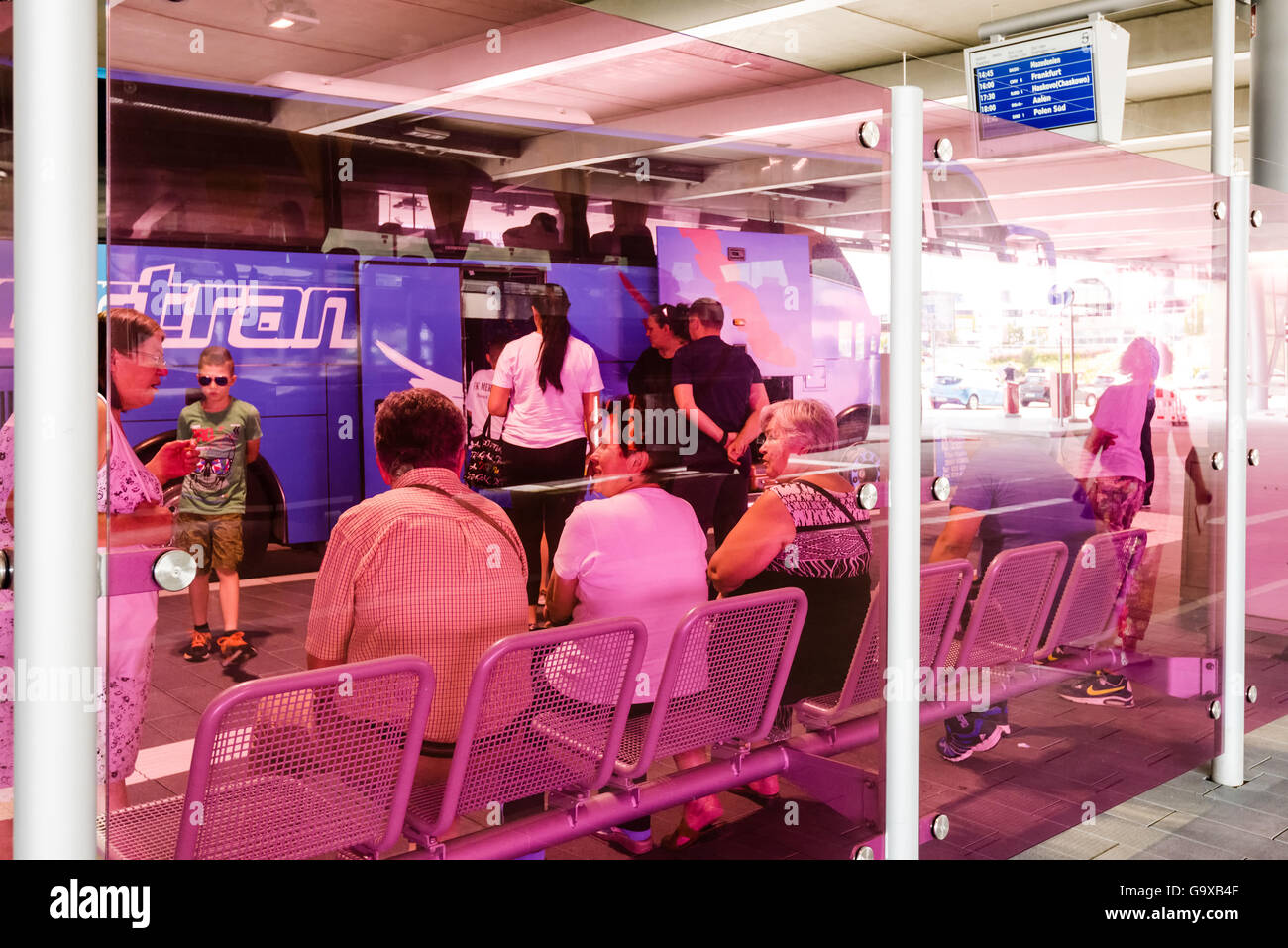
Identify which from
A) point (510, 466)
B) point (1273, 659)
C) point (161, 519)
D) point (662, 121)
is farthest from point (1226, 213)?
point (161, 519)

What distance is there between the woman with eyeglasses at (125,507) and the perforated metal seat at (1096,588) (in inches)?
98.2

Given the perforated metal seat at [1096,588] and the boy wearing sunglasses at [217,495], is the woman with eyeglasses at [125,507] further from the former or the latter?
the perforated metal seat at [1096,588]

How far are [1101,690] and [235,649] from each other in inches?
104

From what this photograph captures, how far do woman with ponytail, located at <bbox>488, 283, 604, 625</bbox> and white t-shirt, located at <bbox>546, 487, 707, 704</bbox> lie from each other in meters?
0.07

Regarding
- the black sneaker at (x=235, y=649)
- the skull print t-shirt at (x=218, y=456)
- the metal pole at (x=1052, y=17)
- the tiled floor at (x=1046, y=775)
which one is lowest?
the tiled floor at (x=1046, y=775)

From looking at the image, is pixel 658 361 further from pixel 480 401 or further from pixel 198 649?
pixel 198 649

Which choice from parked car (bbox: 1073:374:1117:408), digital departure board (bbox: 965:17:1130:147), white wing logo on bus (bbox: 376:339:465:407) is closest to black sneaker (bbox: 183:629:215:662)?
white wing logo on bus (bbox: 376:339:465:407)

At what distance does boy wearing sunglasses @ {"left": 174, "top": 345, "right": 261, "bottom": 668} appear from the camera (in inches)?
78.7

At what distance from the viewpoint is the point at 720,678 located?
8.38 ft

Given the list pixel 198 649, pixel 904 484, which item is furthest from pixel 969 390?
pixel 198 649

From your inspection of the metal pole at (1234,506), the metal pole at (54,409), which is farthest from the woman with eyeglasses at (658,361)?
the metal pole at (1234,506)

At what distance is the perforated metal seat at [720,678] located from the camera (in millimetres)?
2428

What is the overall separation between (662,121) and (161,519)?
139 centimetres

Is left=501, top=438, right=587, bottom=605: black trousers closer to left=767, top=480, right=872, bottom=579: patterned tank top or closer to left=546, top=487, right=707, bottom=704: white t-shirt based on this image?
left=546, top=487, right=707, bottom=704: white t-shirt
